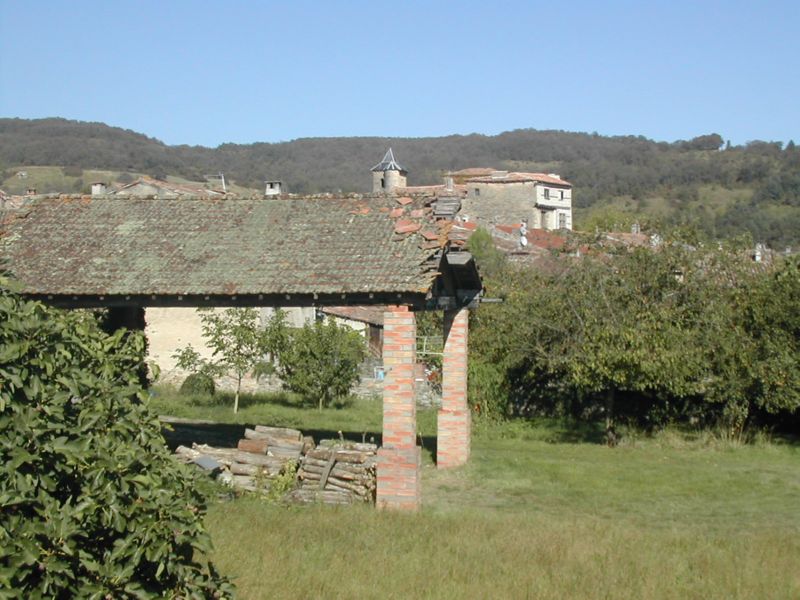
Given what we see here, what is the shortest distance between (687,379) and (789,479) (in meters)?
3.55

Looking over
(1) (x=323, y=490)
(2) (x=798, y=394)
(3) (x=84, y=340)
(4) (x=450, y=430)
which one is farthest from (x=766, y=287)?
(3) (x=84, y=340)

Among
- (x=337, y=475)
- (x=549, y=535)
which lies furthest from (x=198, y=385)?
(x=549, y=535)

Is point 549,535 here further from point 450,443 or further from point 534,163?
point 534,163

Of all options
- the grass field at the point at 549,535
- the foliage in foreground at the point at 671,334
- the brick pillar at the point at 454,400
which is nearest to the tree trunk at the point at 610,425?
the foliage in foreground at the point at 671,334

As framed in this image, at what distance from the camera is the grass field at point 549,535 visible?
9.31 m

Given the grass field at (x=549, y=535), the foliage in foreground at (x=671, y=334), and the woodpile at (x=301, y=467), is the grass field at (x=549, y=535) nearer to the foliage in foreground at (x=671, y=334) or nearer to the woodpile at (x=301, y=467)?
the woodpile at (x=301, y=467)

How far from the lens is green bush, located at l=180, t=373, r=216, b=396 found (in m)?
28.7

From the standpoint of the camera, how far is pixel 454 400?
16.6 meters

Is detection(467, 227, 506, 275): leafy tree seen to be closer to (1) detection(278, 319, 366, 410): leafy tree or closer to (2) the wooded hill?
(1) detection(278, 319, 366, 410): leafy tree

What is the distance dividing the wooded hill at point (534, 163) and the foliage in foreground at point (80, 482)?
67.9 meters

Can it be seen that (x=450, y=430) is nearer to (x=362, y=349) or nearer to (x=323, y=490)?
(x=323, y=490)

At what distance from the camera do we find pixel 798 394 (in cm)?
1892

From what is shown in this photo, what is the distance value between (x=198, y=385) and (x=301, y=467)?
616 inches

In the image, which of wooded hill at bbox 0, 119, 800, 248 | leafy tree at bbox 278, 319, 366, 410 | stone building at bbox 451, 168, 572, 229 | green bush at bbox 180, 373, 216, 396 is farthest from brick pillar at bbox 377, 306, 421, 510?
stone building at bbox 451, 168, 572, 229
